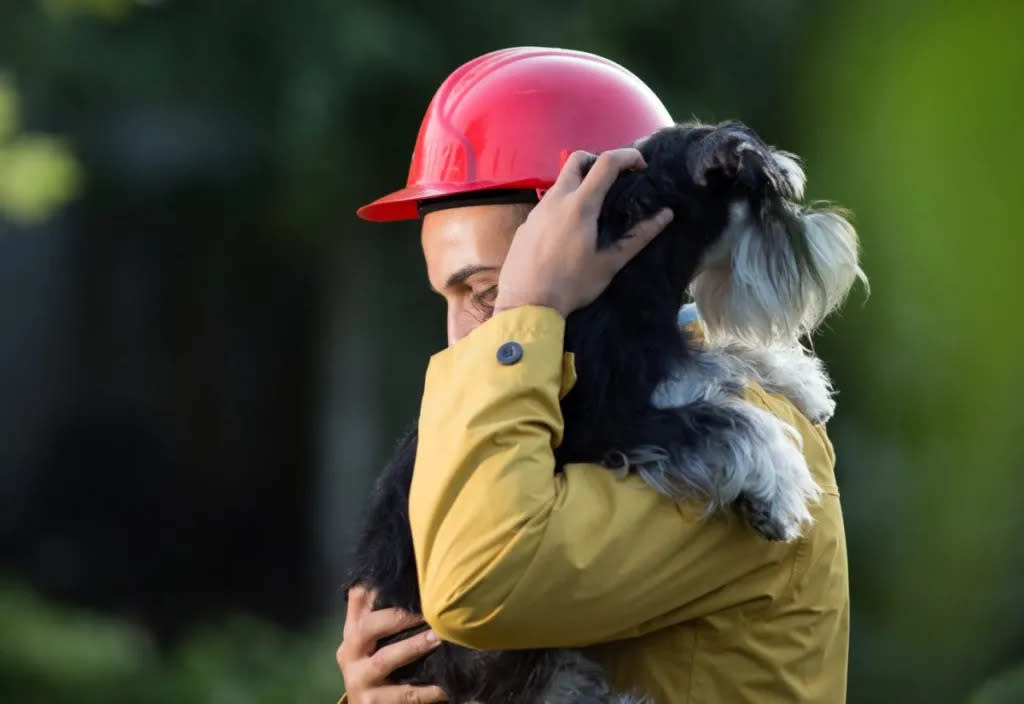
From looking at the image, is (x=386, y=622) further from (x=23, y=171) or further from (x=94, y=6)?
(x=94, y=6)

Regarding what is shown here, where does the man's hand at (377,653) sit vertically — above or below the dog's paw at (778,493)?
below

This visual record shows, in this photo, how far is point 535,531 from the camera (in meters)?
2.24

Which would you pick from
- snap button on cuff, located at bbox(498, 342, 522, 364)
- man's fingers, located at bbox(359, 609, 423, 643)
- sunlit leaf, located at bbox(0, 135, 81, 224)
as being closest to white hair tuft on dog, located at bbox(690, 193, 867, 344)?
snap button on cuff, located at bbox(498, 342, 522, 364)

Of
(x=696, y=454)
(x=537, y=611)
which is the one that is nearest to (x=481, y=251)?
(x=696, y=454)

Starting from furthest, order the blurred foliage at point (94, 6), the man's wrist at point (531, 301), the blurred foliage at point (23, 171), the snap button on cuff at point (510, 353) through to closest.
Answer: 1. the blurred foliage at point (94, 6)
2. the blurred foliage at point (23, 171)
3. the man's wrist at point (531, 301)
4. the snap button on cuff at point (510, 353)

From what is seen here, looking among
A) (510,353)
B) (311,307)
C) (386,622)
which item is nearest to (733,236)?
(510,353)

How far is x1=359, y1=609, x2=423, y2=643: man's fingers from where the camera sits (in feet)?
9.30

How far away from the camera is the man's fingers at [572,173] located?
8.57 feet

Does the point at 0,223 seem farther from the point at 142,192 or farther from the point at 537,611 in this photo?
the point at 537,611

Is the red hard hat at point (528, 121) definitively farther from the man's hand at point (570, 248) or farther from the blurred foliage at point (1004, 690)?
the blurred foliage at point (1004, 690)

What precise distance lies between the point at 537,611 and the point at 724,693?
44 cm

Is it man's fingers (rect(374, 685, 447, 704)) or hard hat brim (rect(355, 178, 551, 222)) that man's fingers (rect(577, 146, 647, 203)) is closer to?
hard hat brim (rect(355, 178, 551, 222))

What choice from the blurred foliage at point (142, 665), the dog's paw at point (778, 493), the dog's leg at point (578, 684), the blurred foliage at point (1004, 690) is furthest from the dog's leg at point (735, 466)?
the blurred foliage at point (142, 665)

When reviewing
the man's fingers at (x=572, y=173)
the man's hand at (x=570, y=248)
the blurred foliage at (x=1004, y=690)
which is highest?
the man's fingers at (x=572, y=173)
